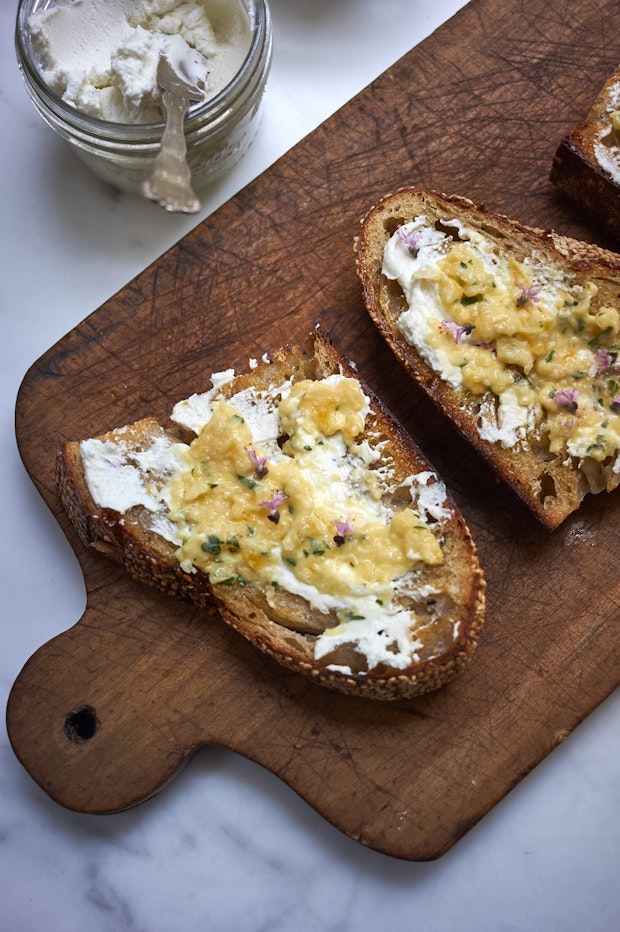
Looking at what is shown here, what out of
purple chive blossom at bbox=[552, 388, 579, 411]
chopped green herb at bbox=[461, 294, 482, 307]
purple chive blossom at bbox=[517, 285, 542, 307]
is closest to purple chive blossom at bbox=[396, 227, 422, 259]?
chopped green herb at bbox=[461, 294, 482, 307]

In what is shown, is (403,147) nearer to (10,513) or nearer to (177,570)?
(177,570)

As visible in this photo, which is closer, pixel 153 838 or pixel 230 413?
pixel 230 413

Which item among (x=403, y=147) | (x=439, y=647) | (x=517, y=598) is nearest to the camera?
(x=439, y=647)

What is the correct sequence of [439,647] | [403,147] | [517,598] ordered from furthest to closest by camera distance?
1. [403,147]
2. [517,598]
3. [439,647]

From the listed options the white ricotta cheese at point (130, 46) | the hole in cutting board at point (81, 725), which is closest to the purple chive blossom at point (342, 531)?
the hole in cutting board at point (81, 725)

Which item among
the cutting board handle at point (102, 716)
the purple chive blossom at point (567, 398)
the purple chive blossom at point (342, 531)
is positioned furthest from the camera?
the cutting board handle at point (102, 716)

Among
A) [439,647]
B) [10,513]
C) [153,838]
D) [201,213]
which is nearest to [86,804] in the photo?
[153,838]

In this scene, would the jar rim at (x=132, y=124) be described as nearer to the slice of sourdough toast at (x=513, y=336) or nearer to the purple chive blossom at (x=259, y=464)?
the slice of sourdough toast at (x=513, y=336)
